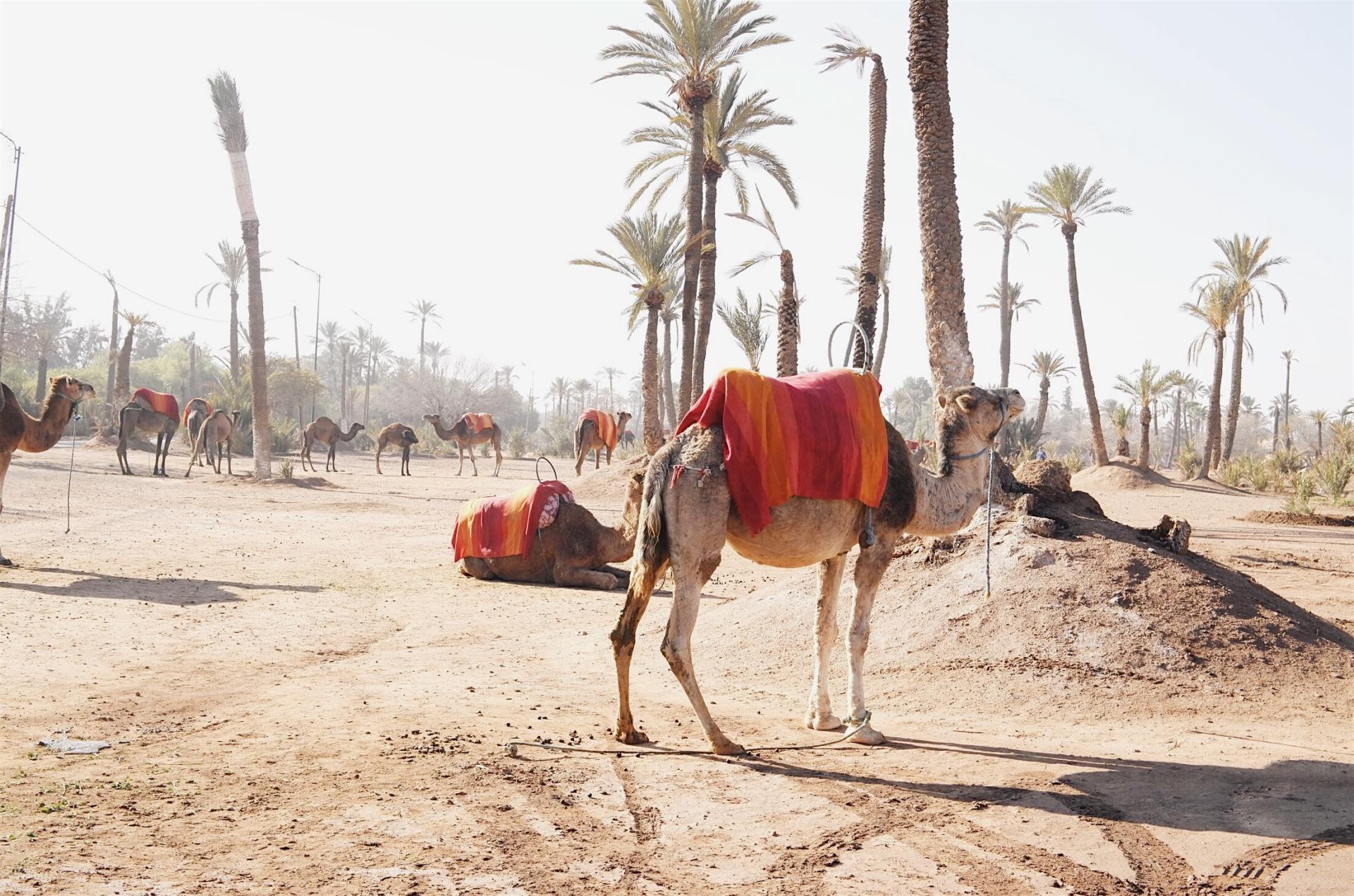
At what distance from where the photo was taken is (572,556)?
1284 centimetres

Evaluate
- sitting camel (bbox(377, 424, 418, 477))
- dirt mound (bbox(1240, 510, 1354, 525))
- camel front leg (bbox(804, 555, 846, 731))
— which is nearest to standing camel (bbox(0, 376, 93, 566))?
camel front leg (bbox(804, 555, 846, 731))

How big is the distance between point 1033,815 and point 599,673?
416 centimetres

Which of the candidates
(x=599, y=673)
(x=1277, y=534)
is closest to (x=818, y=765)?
(x=599, y=673)

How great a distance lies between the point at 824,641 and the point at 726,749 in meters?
1.10

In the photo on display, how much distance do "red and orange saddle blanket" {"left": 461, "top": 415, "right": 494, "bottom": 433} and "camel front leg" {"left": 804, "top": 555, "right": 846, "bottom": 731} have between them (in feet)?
113

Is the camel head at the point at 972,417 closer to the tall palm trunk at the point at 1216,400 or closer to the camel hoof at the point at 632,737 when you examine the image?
the camel hoof at the point at 632,737

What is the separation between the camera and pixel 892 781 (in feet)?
18.2

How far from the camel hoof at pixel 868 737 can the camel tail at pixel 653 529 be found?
1496mm

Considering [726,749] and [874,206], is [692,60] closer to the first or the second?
[874,206]

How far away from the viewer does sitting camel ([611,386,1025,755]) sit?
239 inches

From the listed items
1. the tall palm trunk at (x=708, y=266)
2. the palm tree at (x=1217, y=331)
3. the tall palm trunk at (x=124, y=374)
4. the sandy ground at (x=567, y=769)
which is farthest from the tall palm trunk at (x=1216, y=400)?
the tall palm trunk at (x=124, y=374)

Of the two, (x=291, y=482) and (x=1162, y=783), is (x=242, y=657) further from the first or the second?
(x=291, y=482)

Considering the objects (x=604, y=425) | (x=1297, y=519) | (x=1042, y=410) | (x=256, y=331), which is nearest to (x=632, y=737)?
(x=1297, y=519)

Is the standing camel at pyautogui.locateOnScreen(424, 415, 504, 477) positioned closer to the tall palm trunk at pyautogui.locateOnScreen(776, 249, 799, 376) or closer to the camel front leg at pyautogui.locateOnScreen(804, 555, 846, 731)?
the tall palm trunk at pyautogui.locateOnScreen(776, 249, 799, 376)
